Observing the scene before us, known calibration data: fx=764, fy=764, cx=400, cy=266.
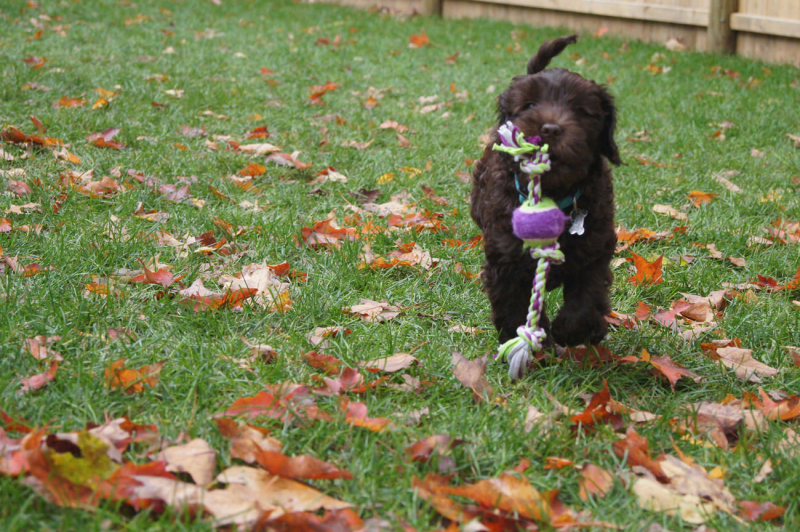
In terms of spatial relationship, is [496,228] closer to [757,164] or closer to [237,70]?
[757,164]

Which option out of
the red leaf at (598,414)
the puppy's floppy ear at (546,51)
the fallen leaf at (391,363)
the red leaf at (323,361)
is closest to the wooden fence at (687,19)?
the puppy's floppy ear at (546,51)

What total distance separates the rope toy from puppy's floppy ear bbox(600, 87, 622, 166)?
34cm

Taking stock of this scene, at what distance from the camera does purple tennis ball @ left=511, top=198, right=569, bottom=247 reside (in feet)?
8.09

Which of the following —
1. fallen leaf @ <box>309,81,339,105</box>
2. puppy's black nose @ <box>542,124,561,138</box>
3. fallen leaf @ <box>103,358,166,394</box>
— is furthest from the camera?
fallen leaf @ <box>309,81,339,105</box>

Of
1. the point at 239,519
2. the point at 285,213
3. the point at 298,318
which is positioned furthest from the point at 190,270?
the point at 239,519

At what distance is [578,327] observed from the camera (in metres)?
2.76

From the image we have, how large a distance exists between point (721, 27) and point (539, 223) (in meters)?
8.19

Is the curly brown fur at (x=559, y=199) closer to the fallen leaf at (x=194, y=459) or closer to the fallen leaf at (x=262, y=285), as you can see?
the fallen leaf at (x=262, y=285)

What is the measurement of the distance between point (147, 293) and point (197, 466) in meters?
1.30

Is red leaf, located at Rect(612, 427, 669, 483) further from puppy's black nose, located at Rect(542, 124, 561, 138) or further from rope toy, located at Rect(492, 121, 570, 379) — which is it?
puppy's black nose, located at Rect(542, 124, 561, 138)

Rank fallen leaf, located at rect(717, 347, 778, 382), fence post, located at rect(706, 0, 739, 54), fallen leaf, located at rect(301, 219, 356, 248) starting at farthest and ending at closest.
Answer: fence post, located at rect(706, 0, 739, 54)
fallen leaf, located at rect(301, 219, 356, 248)
fallen leaf, located at rect(717, 347, 778, 382)

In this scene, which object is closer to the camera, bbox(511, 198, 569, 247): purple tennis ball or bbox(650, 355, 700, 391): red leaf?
bbox(511, 198, 569, 247): purple tennis ball

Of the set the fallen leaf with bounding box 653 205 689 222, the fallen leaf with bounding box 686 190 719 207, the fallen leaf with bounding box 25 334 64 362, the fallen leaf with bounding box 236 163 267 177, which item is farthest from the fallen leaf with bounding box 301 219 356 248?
the fallen leaf with bounding box 686 190 719 207

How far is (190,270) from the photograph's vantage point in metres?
3.37
